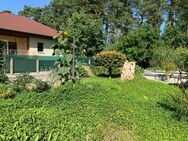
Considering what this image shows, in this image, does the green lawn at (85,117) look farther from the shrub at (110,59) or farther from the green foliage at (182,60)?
the shrub at (110,59)

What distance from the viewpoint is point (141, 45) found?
27.1 m

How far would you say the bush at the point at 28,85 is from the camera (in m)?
8.93

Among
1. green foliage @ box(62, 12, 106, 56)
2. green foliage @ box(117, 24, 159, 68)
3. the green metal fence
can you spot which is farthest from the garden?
green foliage @ box(62, 12, 106, 56)

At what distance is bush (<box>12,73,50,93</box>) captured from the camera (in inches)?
352

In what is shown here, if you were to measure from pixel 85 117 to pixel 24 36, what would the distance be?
18637 mm

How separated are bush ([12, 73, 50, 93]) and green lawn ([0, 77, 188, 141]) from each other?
2.61 feet

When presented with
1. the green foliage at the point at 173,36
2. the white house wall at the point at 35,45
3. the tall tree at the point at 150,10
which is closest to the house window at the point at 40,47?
the white house wall at the point at 35,45

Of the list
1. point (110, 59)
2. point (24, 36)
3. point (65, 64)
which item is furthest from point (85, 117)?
point (24, 36)

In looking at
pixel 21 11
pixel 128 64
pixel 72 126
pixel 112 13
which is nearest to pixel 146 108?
pixel 72 126

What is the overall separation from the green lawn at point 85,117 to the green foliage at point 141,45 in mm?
17589

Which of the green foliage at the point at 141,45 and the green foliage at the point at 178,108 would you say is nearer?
the green foliage at the point at 178,108

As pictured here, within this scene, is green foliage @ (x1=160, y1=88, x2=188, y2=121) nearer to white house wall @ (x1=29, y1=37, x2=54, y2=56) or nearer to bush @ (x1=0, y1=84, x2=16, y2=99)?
bush @ (x1=0, y1=84, x2=16, y2=99)

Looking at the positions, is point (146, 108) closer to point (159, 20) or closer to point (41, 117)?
point (41, 117)

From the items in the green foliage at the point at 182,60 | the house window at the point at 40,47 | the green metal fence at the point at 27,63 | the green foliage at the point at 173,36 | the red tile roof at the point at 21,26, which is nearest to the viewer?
the green foliage at the point at 182,60
